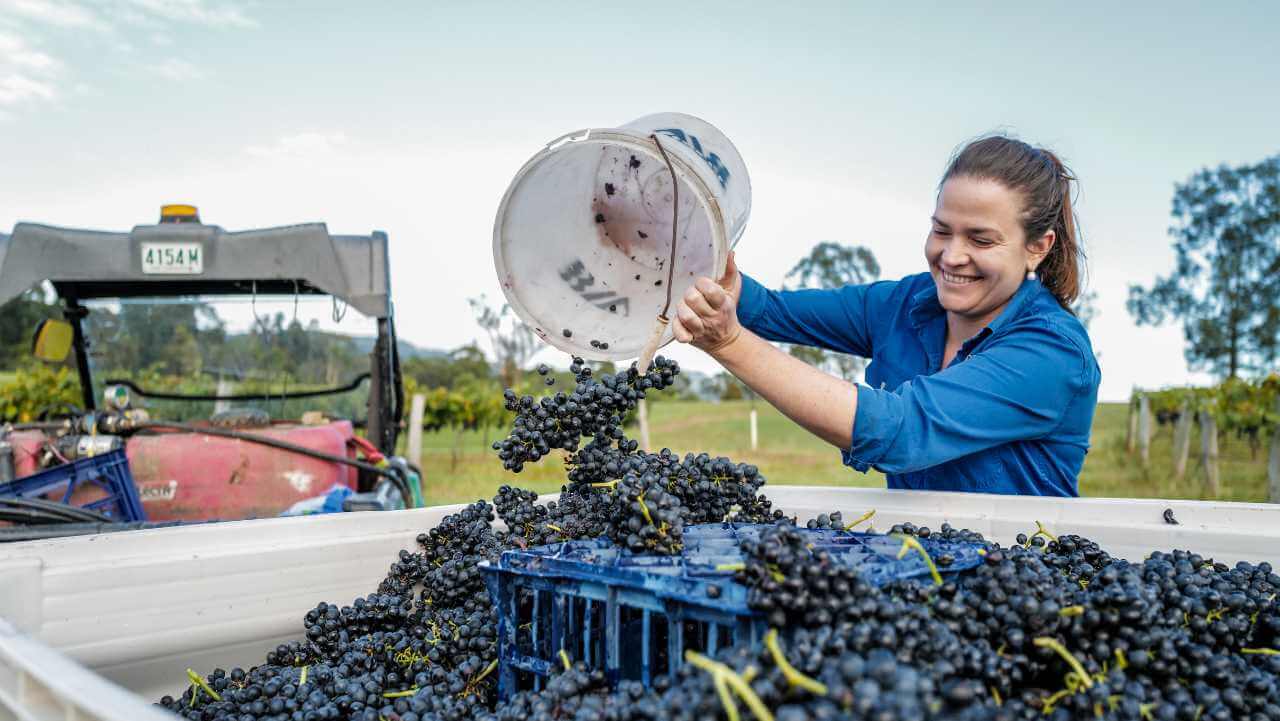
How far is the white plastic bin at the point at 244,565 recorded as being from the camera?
1564mm

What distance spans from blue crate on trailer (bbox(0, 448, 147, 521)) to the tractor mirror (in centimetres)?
116

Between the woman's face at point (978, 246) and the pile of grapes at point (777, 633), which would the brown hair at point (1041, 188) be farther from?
the pile of grapes at point (777, 633)

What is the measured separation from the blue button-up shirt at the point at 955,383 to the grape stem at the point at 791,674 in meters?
0.85

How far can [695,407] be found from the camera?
3809cm

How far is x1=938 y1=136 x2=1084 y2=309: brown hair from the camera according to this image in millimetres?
2012

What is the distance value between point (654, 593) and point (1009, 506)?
1.21 m

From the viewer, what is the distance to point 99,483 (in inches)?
133

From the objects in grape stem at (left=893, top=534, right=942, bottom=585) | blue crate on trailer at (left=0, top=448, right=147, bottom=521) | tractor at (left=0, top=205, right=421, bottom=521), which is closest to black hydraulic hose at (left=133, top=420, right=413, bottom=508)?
tractor at (left=0, top=205, right=421, bottom=521)

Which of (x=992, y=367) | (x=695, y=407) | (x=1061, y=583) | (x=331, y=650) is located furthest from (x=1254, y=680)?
(x=695, y=407)

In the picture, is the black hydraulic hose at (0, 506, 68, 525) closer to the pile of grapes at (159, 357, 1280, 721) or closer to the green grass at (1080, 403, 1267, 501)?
the pile of grapes at (159, 357, 1280, 721)

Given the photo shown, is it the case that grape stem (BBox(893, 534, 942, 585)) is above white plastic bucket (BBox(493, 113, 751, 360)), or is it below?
below

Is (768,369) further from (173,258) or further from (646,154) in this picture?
(173,258)

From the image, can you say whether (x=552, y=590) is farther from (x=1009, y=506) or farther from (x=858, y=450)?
A: (x=1009, y=506)

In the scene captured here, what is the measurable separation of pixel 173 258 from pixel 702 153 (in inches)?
124
